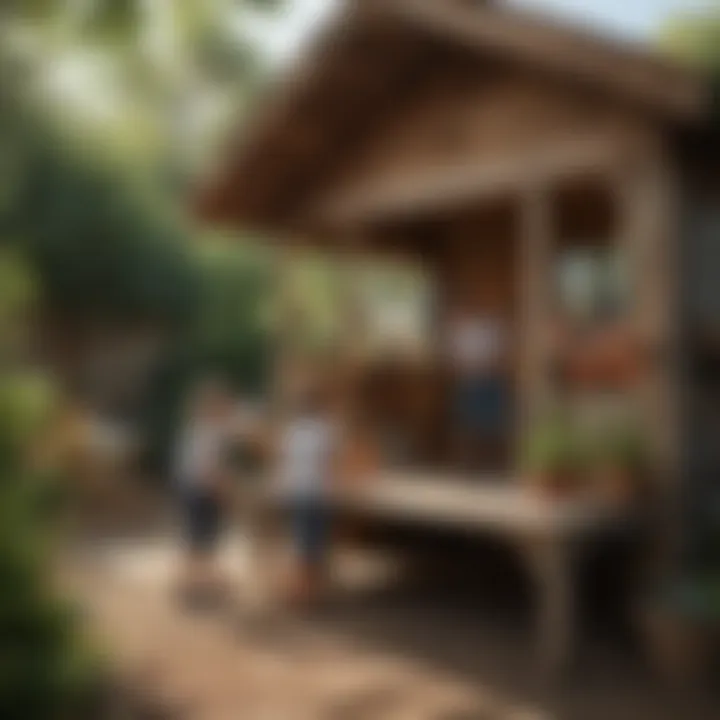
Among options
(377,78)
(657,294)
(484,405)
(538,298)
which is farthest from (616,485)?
(377,78)

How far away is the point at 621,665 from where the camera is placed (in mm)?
4176

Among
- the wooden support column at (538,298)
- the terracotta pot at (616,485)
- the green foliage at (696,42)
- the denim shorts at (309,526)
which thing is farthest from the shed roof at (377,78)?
the denim shorts at (309,526)

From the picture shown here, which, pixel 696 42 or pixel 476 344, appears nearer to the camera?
pixel 696 42

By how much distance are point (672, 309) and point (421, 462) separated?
2382mm

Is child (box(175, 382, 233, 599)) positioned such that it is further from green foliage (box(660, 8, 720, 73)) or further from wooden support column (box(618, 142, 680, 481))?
green foliage (box(660, 8, 720, 73))

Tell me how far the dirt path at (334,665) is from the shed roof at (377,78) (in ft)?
7.58

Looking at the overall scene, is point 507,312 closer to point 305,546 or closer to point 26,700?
point 305,546

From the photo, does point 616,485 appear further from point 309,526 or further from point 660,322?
point 309,526

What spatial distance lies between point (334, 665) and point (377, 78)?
3.19 m

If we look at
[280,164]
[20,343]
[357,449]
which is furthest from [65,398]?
[280,164]

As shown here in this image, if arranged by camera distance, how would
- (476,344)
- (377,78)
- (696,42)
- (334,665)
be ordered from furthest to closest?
(476,344), (377,78), (696,42), (334,665)

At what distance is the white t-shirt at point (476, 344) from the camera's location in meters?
6.66

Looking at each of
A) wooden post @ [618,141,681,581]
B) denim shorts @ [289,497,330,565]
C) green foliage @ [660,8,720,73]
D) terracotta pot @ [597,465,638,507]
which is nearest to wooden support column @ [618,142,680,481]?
wooden post @ [618,141,681,581]

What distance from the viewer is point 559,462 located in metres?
4.39
